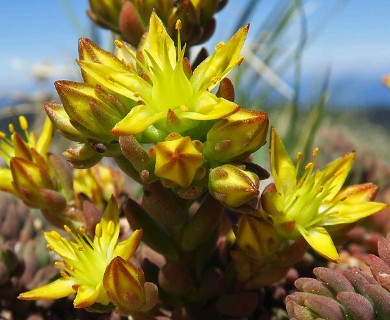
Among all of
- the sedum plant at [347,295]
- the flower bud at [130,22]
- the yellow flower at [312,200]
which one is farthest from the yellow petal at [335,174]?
the flower bud at [130,22]

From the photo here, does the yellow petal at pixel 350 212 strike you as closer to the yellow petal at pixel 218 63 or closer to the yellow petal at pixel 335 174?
the yellow petal at pixel 335 174

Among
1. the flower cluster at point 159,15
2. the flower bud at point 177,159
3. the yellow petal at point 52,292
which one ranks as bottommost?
the yellow petal at point 52,292

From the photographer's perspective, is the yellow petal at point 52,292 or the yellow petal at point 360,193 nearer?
the yellow petal at point 52,292

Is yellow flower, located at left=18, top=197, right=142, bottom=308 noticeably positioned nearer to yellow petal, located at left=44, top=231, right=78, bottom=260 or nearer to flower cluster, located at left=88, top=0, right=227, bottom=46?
yellow petal, located at left=44, top=231, right=78, bottom=260

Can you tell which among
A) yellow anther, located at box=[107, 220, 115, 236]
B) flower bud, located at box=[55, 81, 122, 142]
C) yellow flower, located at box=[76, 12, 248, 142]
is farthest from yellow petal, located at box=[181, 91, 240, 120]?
yellow anther, located at box=[107, 220, 115, 236]

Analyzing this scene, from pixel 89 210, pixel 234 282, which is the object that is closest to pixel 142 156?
pixel 89 210

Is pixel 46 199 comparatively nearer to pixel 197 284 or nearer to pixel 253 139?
pixel 197 284

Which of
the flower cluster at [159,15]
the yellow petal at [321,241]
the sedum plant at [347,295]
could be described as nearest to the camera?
the sedum plant at [347,295]

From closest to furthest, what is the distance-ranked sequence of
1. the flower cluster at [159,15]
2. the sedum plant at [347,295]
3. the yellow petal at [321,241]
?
the sedum plant at [347,295]
the yellow petal at [321,241]
the flower cluster at [159,15]
